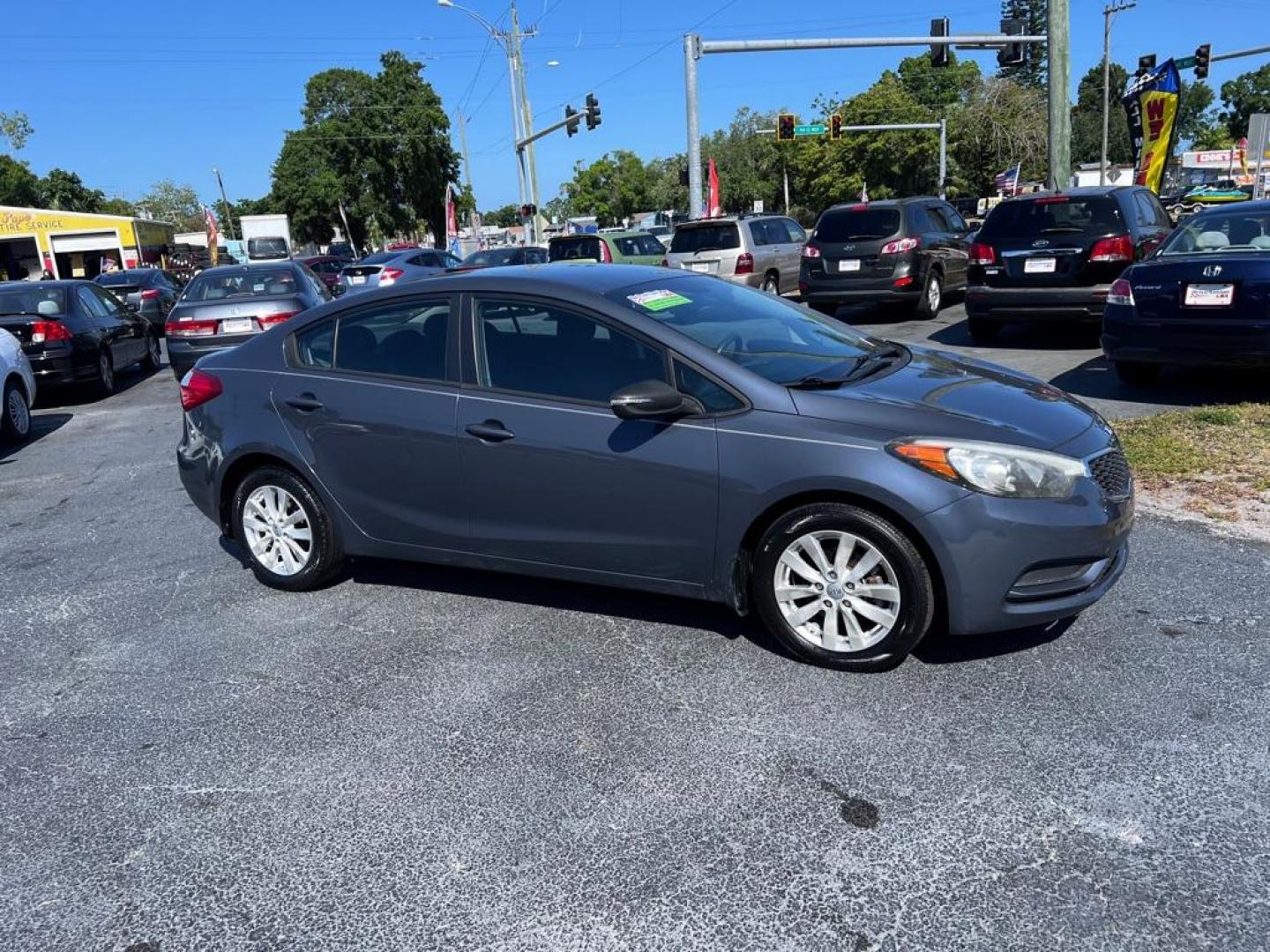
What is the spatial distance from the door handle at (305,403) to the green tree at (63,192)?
292 feet

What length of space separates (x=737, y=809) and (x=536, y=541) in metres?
1.64

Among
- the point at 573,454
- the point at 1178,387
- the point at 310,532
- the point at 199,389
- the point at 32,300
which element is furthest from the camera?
the point at 32,300

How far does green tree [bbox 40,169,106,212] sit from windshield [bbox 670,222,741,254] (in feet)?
260

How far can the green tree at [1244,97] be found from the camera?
112 m

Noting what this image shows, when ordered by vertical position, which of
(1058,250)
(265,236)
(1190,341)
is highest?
(265,236)

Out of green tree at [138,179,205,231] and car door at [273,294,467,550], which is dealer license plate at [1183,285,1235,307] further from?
green tree at [138,179,205,231]

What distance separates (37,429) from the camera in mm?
10977

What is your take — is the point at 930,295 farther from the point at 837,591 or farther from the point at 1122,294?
the point at 837,591

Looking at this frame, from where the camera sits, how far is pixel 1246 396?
26.5 feet

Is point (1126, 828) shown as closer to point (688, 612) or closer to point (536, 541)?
point (688, 612)

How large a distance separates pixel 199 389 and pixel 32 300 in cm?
925

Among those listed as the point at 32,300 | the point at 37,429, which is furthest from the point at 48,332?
the point at 37,429

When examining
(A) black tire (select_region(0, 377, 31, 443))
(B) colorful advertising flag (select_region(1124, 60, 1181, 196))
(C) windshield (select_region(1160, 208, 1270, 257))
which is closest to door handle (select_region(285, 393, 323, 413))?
(A) black tire (select_region(0, 377, 31, 443))

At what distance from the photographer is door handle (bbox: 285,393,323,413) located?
4.80 meters
